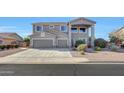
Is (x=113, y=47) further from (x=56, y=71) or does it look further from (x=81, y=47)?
(x=56, y=71)

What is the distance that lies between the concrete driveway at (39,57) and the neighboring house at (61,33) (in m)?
0.86

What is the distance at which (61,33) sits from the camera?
706 inches

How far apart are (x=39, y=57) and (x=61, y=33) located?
11.5ft

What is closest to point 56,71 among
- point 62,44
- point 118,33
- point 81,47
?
point 81,47

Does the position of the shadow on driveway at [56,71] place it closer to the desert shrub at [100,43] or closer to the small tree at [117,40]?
the desert shrub at [100,43]

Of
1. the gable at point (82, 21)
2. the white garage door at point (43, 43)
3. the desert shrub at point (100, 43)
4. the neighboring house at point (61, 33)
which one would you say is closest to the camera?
the gable at point (82, 21)

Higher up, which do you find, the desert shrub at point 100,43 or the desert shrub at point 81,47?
the desert shrub at point 100,43

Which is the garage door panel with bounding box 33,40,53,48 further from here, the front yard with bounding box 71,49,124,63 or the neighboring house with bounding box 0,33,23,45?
the front yard with bounding box 71,49,124,63

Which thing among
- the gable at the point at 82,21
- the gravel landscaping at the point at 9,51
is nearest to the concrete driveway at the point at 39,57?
the gravel landscaping at the point at 9,51

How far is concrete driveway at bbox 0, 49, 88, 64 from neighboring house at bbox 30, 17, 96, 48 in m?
0.86

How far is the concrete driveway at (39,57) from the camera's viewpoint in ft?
49.0

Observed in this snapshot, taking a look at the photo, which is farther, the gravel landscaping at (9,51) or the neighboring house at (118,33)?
the gravel landscaping at (9,51)

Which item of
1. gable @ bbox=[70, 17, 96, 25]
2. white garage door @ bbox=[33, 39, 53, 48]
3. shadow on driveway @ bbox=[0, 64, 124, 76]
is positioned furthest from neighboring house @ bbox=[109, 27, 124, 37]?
white garage door @ bbox=[33, 39, 53, 48]
